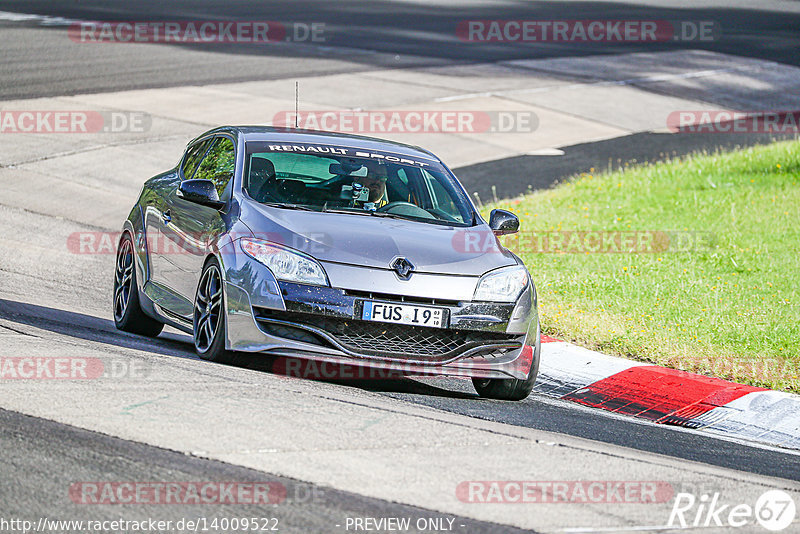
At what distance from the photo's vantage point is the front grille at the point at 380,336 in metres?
7.27

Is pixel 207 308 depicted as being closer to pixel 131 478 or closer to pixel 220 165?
pixel 220 165

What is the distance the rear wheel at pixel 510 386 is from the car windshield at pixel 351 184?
115 centimetres

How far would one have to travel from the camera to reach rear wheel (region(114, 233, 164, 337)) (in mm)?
9312

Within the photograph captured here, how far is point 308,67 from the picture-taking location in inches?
1087

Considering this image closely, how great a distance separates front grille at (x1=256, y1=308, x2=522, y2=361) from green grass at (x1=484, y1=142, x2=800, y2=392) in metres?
2.81

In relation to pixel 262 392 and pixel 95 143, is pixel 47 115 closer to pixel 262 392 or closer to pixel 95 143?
pixel 95 143

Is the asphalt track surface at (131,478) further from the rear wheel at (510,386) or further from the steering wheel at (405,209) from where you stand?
the steering wheel at (405,209)

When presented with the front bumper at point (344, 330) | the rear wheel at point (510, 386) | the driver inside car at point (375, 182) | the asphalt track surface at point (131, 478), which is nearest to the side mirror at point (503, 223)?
the driver inside car at point (375, 182)

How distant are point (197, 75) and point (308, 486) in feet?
68.7

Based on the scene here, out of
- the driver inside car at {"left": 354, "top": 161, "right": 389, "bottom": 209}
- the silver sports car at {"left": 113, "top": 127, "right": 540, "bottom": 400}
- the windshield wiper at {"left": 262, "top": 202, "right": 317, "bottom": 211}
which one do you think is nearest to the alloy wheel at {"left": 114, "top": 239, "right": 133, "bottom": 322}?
the silver sports car at {"left": 113, "top": 127, "right": 540, "bottom": 400}

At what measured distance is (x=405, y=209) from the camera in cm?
845

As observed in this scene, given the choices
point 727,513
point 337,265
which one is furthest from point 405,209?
point 727,513

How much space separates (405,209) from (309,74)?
1861 cm

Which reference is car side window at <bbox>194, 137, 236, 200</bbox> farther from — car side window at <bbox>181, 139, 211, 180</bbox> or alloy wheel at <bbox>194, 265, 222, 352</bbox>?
alloy wheel at <bbox>194, 265, 222, 352</bbox>
